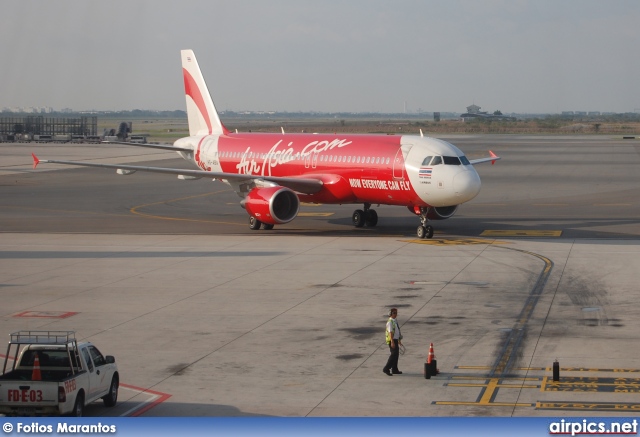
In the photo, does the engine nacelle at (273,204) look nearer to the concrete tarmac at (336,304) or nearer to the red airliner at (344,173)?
the red airliner at (344,173)

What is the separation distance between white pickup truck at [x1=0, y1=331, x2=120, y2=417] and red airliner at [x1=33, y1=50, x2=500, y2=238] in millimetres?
26266

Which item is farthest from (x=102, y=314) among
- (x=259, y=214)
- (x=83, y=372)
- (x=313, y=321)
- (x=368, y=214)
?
(x=368, y=214)

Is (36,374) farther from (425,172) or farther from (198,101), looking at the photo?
(198,101)

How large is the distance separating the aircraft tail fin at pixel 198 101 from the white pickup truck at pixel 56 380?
39.6m

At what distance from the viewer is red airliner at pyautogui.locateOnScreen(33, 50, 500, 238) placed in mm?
44656

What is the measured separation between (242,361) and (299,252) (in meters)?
18.1

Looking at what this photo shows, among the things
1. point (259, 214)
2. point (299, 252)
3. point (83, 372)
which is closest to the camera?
point (83, 372)

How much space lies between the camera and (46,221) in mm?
53625

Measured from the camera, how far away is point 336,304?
3050 cm

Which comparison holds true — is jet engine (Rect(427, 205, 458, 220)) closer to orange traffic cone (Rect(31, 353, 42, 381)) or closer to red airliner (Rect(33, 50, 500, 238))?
red airliner (Rect(33, 50, 500, 238))

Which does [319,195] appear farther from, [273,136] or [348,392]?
[348,392]

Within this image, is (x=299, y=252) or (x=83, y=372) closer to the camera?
(x=83, y=372)

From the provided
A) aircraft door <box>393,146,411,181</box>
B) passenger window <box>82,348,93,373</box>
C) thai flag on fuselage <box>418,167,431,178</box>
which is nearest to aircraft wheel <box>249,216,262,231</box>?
aircraft door <box>393,146,411,181</box>

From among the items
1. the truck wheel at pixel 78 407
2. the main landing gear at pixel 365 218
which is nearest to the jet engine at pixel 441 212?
the main landing gear at pixel 365 218
